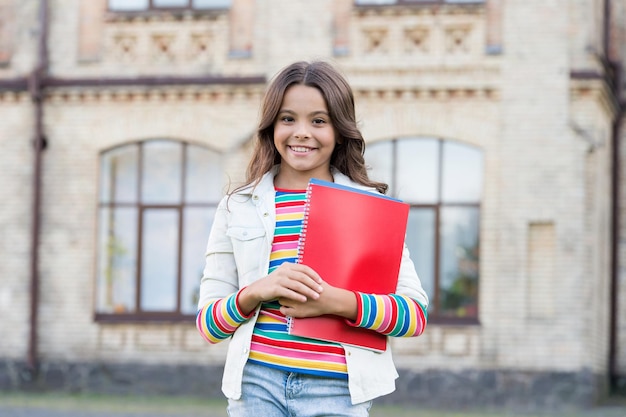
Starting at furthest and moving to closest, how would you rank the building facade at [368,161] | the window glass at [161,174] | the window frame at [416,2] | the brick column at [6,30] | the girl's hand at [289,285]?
the brick column at [6,30], the window glass at [161,174], the window frame at [416,2], the building facade at [368,161], the girl's hand at [289,285]

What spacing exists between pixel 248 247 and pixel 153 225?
549 inches

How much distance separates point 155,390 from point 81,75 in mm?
4547

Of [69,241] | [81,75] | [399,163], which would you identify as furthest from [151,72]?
[399,163]

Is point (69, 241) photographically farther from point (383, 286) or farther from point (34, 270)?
point (383, 286)

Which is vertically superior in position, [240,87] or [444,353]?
[240,87]

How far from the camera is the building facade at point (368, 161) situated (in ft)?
52.3

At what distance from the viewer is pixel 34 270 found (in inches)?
675

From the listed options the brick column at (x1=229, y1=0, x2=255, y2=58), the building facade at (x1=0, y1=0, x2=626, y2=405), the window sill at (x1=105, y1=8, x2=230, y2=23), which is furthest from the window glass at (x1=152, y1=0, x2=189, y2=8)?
the brick column at (x1=229, y1=0, x2=255, y2=58)

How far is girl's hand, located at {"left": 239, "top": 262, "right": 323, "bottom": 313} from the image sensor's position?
315 cm

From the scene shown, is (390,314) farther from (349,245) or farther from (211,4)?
(211,4)

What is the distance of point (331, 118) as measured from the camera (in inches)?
136

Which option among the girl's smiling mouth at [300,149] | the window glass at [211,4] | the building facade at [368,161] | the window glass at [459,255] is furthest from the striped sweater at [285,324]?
the window glass at [211,4]

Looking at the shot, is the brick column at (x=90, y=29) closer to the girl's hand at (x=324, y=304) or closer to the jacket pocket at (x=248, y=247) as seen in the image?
the jacket pocket at (x=248, y=247)

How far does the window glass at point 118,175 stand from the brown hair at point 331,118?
1378cm
